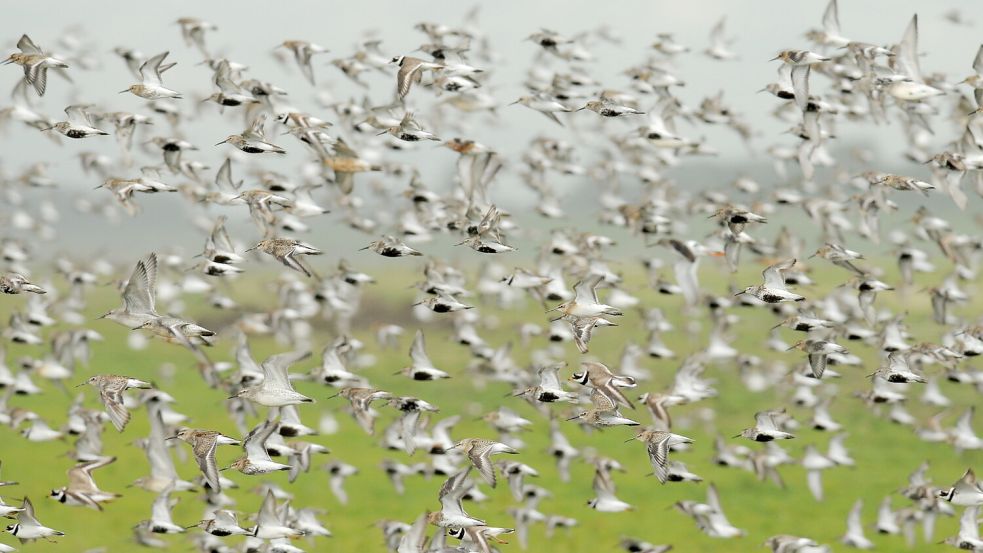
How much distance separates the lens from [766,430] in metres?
20.3

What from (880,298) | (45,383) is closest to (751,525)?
(880,298)

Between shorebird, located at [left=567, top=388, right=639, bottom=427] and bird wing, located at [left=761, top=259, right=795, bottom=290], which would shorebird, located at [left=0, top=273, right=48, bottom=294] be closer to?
shorebird, located at [left=567, top=388, right=639, bottom=427]

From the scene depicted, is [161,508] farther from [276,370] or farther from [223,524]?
[276,370]

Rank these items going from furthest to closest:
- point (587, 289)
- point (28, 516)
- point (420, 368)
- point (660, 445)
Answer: point (420, 368)
point (587, 289)
point (28, 516)
point (660, 445)

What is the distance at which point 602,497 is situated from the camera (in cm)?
2428

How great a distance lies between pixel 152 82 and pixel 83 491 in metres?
7.09

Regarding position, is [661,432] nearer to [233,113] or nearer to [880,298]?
[233,113]

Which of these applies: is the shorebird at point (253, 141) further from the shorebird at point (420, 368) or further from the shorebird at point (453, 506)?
the shorebird at point (453, 506)

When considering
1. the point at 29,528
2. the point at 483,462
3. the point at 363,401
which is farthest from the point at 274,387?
the point at 29,528

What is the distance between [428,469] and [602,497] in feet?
12.3

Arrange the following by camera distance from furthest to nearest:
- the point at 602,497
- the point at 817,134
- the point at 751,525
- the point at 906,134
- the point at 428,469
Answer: the point at 751,525
the point at 906,134
the point at 428,469
the point at 602,497
the point at 817,134

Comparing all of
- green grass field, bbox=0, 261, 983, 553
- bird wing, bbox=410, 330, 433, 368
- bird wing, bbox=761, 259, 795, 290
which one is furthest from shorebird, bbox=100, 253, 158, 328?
bird wing, bbox=761, 259, 795, 290

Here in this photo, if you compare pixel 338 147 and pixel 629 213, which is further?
pixel 629 213

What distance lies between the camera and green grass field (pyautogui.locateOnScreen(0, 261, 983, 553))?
3406cm
